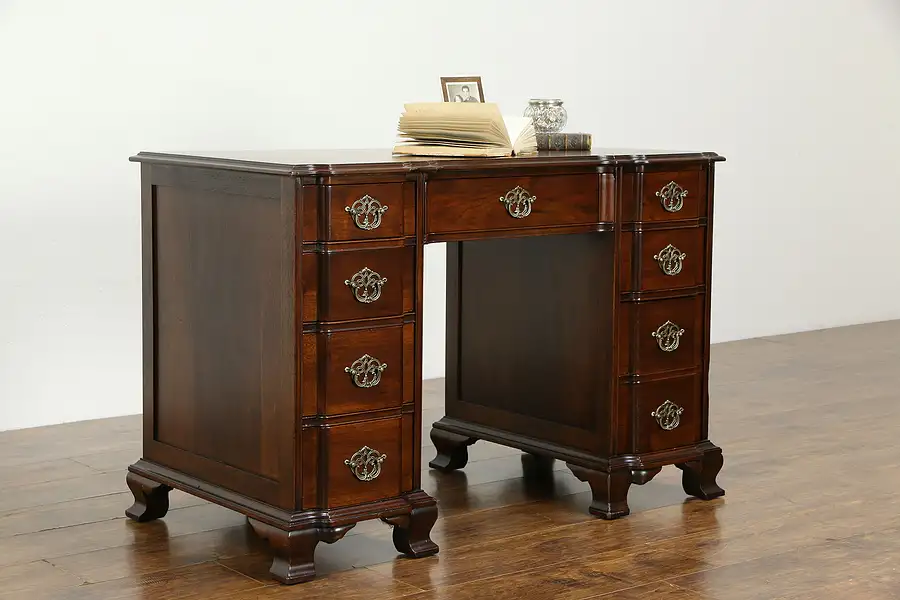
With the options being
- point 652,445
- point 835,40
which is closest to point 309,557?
point 652,445

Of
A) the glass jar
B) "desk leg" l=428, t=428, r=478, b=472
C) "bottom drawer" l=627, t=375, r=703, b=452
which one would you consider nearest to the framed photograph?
the glass jar

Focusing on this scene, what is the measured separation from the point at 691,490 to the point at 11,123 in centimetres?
196

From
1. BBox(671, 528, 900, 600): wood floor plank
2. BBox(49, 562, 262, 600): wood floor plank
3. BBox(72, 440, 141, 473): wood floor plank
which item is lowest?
BBox(671, 528, 900, 600): wood floor plank

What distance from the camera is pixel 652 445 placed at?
297cm

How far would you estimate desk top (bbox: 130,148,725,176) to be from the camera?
7.93ft

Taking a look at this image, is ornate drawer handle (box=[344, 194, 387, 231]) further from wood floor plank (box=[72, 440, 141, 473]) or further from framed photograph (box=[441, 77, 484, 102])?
wood floor plank (box=[72, 440, 141, 473])

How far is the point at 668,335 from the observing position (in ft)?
9.74

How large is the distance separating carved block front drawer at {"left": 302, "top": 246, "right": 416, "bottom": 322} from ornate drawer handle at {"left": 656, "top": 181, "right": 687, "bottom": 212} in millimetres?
645

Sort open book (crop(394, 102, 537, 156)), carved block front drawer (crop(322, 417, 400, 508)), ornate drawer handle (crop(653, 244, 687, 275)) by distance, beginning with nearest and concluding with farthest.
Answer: carved block front drawer (crop(322, 417, 400, 508))
open book (crop(394, 102, 537, 156))
ornate drawer handle (crop(653, 244, 687, 275))

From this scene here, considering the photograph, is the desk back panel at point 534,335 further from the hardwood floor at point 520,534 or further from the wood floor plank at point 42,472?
the wood floor plank at point 42,472

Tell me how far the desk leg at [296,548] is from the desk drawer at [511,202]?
23.5 inches

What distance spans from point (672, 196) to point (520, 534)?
79cm

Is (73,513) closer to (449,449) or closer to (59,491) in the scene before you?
(59,491)

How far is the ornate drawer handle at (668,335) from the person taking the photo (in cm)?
295
